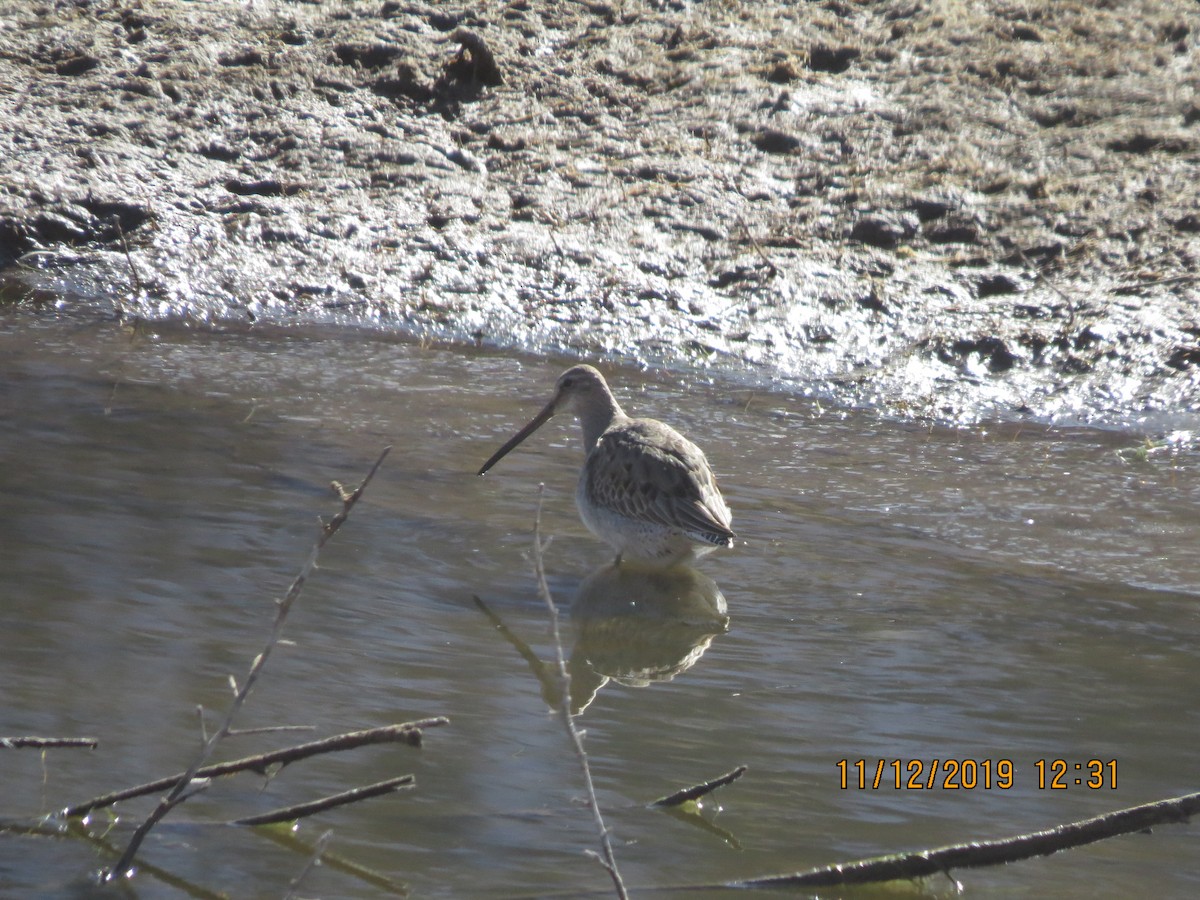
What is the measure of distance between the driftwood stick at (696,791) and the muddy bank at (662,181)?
471cm

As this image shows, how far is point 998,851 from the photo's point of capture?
2.90 metres

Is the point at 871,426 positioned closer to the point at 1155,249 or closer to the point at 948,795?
the point at 1155,249

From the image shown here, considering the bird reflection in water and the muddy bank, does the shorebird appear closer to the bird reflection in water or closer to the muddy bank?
the bird reflection in water

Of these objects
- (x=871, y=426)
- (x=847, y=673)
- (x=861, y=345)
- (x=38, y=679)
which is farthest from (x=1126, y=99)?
(x=38, y=679)

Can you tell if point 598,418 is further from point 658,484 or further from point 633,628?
point 633,628

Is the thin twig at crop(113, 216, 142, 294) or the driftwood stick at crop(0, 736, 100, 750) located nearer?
the driftwood stick at crop(0, 736, 100, 750)

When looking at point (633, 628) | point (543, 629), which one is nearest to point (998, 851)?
point (543, 629)

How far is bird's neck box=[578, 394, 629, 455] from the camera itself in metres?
6.74

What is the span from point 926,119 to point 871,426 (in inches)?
121

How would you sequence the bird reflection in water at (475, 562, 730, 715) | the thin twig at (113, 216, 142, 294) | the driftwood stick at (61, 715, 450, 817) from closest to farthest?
1. the driftwood stick at (61, 715, 450, 817)
2. the bird reflection in water at (475, 562, 730, 715)
3. the thin twig at (113, 216, 142, 294)

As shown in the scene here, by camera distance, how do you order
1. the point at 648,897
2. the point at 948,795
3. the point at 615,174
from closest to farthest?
the point at 648,897
the point at 948,795
the point at 615,174

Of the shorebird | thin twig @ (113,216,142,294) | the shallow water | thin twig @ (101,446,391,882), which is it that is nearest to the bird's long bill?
the shallow water

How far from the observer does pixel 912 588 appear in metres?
5.34

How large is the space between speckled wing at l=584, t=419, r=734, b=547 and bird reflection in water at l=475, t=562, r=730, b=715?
0.74ft
